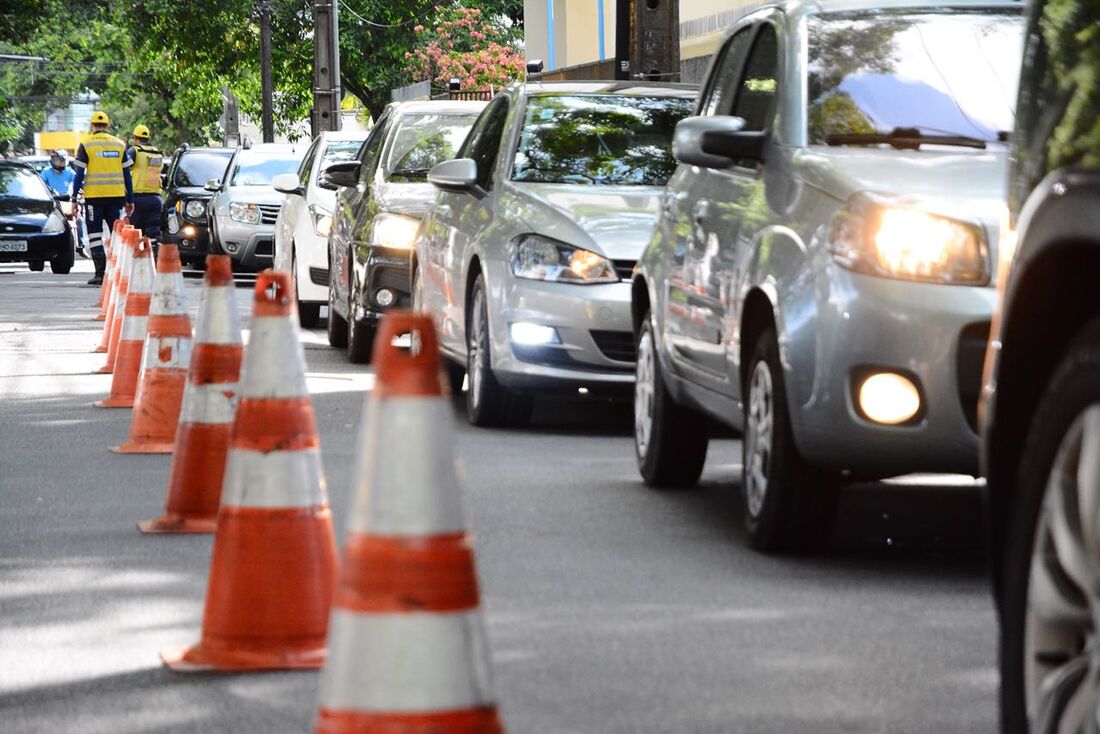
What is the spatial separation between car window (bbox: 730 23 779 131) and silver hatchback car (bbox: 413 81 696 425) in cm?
217

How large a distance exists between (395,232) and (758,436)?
291 inches

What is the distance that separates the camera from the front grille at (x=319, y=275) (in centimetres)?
1800

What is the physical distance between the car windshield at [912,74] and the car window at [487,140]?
12.9 feet

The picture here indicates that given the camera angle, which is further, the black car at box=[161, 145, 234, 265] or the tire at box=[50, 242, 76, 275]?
the tire at box=[50, 242, 76, 275]

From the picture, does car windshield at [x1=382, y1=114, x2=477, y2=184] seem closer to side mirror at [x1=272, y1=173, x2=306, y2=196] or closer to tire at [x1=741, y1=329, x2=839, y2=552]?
side mirror at [x1=272, y1=173, x2=306, y2=196]

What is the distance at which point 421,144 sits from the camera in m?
15.7

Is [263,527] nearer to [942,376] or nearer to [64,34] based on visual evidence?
[942,376]

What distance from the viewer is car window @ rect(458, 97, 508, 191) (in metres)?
11.7

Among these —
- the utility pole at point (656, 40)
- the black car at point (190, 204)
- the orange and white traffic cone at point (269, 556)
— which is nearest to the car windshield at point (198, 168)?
the black car at point (190, 204)

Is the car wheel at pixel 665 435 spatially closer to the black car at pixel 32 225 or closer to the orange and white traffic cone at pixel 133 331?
the orange and white traffic cone at pixel 133 331

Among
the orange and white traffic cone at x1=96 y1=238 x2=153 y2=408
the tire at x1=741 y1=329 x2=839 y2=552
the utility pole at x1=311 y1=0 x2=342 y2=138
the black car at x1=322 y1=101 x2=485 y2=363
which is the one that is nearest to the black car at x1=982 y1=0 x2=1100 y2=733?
the tire at x1=741 y1=329 x2=839 y2=552

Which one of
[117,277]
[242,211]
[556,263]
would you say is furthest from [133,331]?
[242,211]

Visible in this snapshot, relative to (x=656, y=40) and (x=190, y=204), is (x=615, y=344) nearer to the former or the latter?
(x=656, y=40)

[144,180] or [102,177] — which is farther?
[144,180]
